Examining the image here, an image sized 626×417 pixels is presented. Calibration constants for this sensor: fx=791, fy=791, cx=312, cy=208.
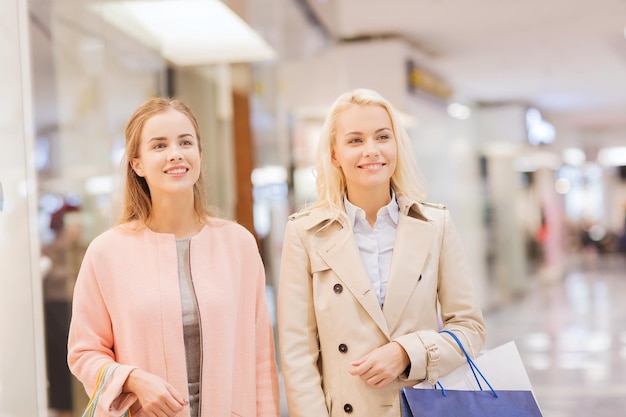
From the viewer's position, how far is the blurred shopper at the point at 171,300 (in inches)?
85.3

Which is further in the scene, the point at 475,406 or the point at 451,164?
the point at 451,164

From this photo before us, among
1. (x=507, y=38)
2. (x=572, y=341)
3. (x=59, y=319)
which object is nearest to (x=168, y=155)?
(x=59, y=319)

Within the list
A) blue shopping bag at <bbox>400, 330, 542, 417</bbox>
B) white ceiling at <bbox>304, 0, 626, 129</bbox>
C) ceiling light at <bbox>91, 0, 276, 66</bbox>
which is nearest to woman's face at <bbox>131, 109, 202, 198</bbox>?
blue shopping bag at <bbox>400, 330, 542, 417</bbox>

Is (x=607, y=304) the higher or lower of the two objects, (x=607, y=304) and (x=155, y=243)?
the lower

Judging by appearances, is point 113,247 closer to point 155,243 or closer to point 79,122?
point 155,243

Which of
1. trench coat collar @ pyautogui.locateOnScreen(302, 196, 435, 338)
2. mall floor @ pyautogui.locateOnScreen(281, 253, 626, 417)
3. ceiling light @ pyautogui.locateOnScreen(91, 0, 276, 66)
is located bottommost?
mall floor @ pyautogui.locateOnScreen(281, 253, 626, 417)

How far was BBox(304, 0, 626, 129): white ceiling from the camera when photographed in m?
8.86

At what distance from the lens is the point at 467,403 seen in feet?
7.36

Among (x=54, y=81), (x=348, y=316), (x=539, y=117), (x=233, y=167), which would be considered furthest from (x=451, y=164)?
(x=348, y=316)

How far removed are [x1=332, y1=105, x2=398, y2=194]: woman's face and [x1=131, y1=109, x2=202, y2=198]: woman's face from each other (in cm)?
45

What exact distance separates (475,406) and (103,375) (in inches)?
40.5

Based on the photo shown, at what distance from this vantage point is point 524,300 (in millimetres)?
16047

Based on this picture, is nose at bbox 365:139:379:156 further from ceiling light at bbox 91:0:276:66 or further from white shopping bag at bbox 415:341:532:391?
ceiling light at bbox 91:0:276:66

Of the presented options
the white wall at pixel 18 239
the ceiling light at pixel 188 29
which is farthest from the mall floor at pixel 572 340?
the white wall at pixel 18 239
